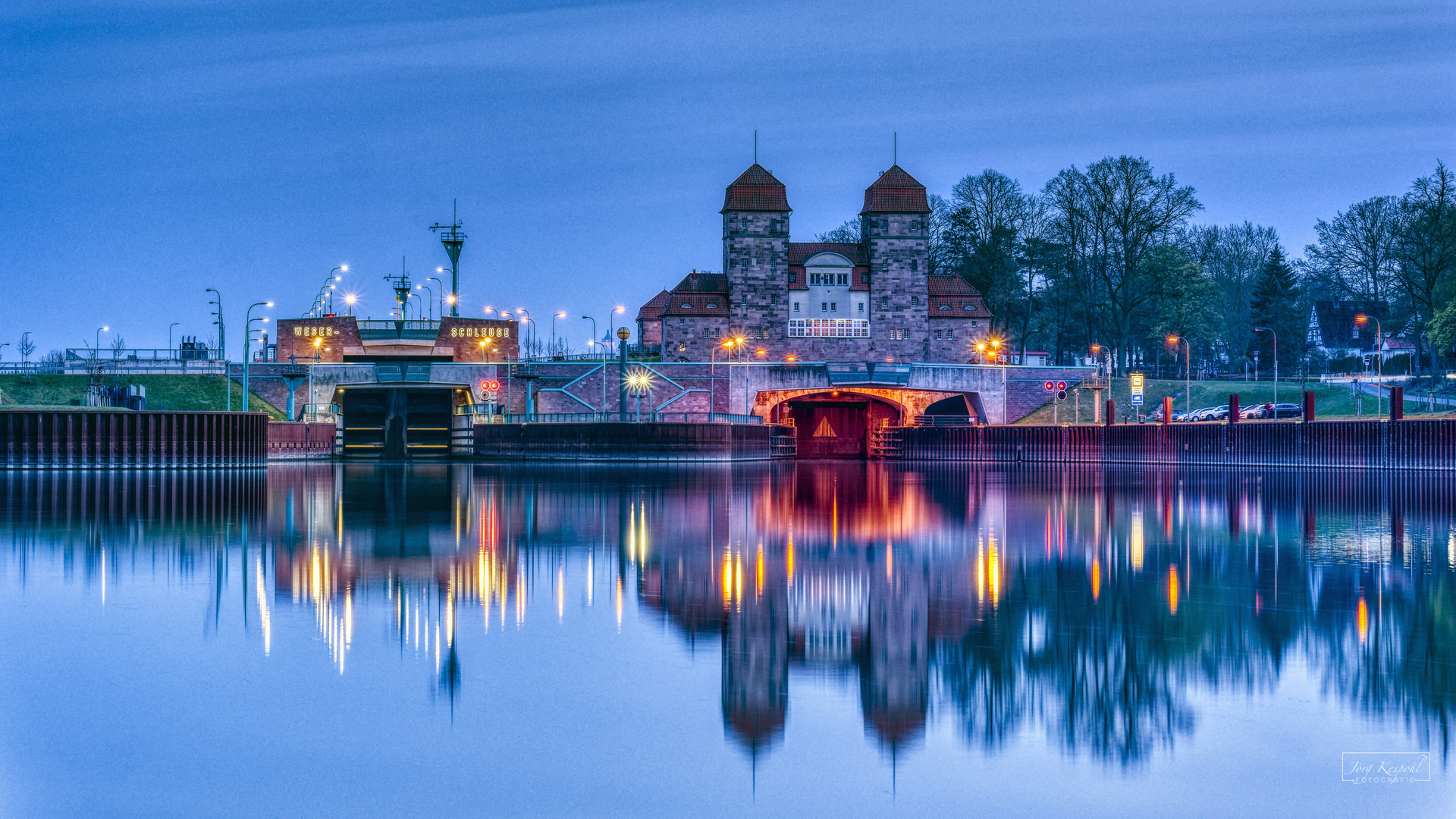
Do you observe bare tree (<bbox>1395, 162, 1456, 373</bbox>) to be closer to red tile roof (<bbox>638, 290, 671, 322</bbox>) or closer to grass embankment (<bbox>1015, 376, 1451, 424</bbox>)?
grass embankment (<bbox>1015, 376, 1451, 424</bbox>)

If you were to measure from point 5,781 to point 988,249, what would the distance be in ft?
351

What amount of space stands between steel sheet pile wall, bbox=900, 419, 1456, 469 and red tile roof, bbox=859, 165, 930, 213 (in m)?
24.5

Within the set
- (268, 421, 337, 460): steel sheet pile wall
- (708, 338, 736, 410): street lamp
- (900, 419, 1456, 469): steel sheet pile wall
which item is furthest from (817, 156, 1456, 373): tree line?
(268, 421, 337, 460): steel sheet pile wall

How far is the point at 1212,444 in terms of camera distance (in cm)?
6338

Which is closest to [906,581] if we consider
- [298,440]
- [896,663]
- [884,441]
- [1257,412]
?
[896,663]

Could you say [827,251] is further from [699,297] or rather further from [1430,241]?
[1430,241]

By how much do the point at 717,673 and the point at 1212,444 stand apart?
57094 mm

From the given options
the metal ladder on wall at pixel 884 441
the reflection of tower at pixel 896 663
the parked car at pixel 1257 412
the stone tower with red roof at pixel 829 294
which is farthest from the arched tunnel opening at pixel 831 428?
the reflection of tower at pixel 896 663

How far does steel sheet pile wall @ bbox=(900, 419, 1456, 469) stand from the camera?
52562mm

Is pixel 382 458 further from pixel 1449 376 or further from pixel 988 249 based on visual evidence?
pixel 1449 376

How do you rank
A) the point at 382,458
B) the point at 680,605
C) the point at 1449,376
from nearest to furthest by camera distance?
the point at 680,605 < the point at 1449,376 < the point at 382,458

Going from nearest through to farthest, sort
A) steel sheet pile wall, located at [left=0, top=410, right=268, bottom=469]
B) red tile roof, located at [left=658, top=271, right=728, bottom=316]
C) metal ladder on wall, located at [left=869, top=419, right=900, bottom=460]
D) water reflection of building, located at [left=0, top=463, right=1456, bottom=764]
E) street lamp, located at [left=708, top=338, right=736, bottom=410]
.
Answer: water reflection of building, located at [left=0, top=463, right=1456, bottom=764]
steel sheet pile wall, located at [left=0, top=410, right=268, bottom=469]
metal ladder on wall, located at [left=869, top=419, right=900, bottom=460]
street lamp, located at [left=708, top=338, right=736, bottom=410]
red tile roof, located at [left=658, top=271, right=728, bottom=316]

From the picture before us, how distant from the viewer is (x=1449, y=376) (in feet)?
221

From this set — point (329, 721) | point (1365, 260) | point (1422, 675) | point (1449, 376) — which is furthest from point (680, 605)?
point (1365, 260)
